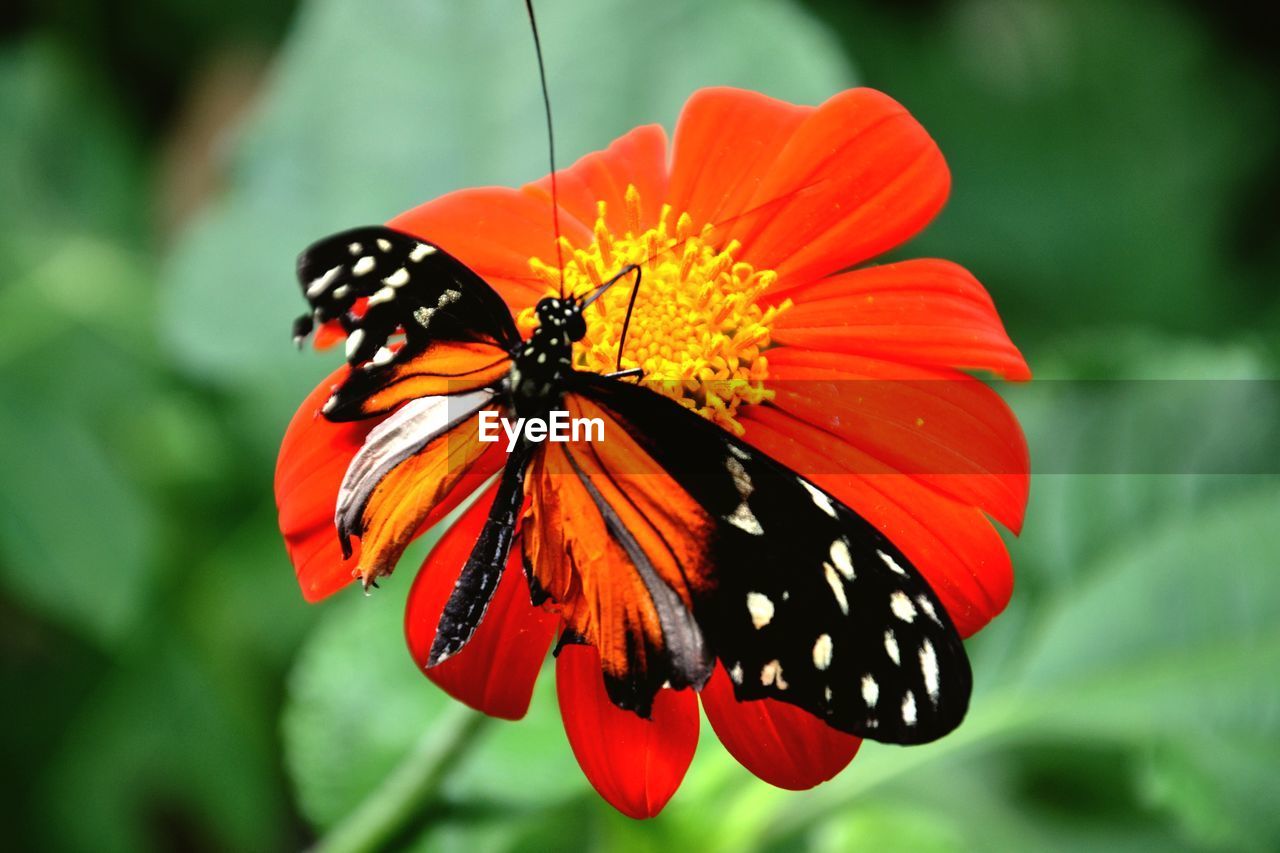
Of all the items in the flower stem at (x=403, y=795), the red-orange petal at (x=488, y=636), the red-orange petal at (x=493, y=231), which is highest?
the red-orange petal at (x=493, y=231)

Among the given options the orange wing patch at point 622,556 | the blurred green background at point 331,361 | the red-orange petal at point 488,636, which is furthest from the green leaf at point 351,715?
the orange wing patch at point 622,556

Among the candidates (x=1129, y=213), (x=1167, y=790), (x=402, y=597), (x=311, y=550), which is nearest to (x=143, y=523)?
(x=402, y=597)

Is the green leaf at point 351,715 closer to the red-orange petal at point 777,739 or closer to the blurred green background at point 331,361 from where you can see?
the blurred green background at point 331,361

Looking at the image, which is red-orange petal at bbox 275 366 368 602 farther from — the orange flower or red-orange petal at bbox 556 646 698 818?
red-orange petal at bbox 556 646 698 818

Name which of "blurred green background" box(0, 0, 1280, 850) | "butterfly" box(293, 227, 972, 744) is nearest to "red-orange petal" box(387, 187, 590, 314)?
"butterfly" box(293, 227, 972, 744)

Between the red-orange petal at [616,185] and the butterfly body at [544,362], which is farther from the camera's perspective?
the red-orange petal at [616,185]

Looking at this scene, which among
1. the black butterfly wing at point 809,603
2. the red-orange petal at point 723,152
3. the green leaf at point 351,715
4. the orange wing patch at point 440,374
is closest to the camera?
the black butterfly wing at point 809,603

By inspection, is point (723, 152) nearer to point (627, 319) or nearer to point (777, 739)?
point (627, 319)

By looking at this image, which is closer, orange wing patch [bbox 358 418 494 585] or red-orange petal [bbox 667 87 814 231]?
orange wing patch [bbox 358 418 494 585]
